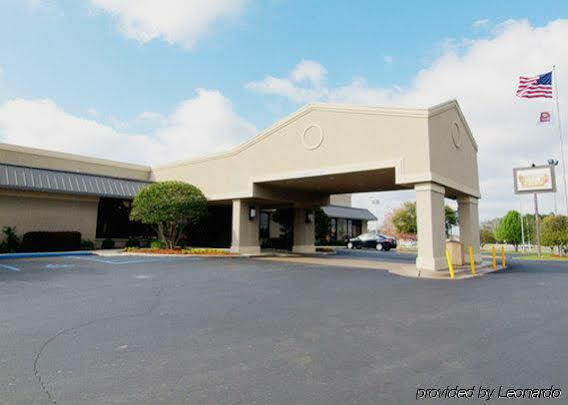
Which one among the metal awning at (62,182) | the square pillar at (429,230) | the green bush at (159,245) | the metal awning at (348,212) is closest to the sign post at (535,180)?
the metal awning at (348,212)

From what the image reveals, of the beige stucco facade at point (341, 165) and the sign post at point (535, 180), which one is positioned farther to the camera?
the sign post at point (535, 180)

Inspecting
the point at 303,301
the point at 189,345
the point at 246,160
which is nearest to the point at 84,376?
the point at 189,345

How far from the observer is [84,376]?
3508mm

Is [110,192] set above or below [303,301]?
above

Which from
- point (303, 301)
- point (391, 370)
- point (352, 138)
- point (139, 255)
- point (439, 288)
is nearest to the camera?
point (391, 370)

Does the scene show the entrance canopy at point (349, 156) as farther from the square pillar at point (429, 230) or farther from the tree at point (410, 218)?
the tree at point (410, 218)

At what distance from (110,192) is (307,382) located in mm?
21850

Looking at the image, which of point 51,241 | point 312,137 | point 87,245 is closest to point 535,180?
point 312,137

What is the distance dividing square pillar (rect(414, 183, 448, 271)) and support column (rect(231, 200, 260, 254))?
10322 millimetres

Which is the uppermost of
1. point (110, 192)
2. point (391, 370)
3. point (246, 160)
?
point (246, 160)

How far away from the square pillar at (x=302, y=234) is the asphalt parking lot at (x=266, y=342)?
51.2 ft

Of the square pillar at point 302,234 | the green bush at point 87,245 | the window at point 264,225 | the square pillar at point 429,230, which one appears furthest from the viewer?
the window at point 264,225

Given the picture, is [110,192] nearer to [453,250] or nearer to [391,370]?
[453,250]

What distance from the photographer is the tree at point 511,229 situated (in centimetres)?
4631
